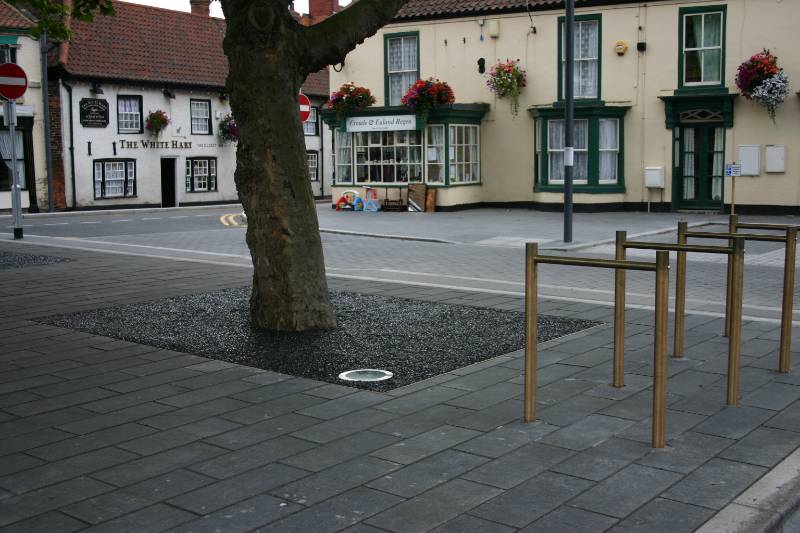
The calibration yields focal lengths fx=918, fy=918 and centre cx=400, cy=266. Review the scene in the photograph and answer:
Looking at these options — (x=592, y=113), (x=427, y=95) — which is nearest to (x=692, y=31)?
(x=592, y=113)

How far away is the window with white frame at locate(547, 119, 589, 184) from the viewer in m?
27.2

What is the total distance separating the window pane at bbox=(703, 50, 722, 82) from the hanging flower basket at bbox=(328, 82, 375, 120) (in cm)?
1013

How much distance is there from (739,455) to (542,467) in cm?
112

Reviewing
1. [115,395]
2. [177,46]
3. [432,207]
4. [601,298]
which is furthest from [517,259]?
[177,46]

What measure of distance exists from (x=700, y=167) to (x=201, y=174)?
71.8ft

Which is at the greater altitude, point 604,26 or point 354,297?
point 604,26

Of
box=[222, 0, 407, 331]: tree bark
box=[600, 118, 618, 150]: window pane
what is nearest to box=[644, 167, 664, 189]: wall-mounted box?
box=[600, 118, 618, 150]: window pane

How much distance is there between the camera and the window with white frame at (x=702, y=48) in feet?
83.5

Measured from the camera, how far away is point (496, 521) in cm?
409

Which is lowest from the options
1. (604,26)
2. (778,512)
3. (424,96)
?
(778,512)

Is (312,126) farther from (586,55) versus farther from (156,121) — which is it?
(586,55)

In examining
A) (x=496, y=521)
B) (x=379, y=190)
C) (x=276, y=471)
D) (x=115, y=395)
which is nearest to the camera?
(x=496, y=521)

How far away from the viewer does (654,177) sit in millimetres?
26172

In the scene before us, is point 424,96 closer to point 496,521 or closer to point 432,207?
point 432,207
